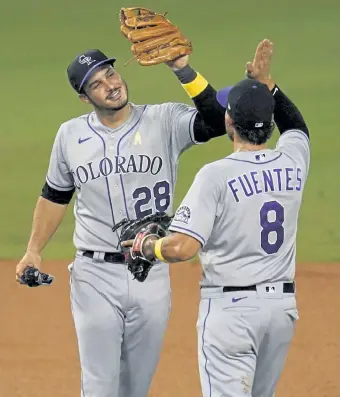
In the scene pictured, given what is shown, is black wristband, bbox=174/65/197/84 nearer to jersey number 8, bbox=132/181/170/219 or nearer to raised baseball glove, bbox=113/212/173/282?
jersey number 8, bbox=132/181/170/219

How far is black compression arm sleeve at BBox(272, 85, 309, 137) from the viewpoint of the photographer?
177 inches

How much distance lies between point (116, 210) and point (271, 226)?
3.17 feet

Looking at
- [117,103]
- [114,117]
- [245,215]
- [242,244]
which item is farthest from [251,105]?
[114,117]

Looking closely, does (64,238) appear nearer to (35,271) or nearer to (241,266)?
(35,271)

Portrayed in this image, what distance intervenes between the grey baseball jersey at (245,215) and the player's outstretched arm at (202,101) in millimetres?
480

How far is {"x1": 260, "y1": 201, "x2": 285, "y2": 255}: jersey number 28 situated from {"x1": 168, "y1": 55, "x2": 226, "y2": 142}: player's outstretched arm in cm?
66

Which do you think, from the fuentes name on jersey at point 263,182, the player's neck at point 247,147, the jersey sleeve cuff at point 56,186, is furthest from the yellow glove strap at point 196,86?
the jersey sleeve cuff at point 56,186

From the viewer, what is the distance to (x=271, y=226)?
410cm

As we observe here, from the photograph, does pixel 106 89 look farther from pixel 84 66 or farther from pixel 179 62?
pixel 179 62

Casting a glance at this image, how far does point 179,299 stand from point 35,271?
2984 mm

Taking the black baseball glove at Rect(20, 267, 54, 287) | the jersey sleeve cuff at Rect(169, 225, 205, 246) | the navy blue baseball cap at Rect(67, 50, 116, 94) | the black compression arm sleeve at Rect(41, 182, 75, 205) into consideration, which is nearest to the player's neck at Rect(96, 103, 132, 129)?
the navy blue baseball cap at Rect(67, 50, 116, 94)

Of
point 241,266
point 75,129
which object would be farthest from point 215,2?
point 241,266

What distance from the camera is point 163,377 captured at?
644cm

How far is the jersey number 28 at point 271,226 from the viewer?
13.4ft
